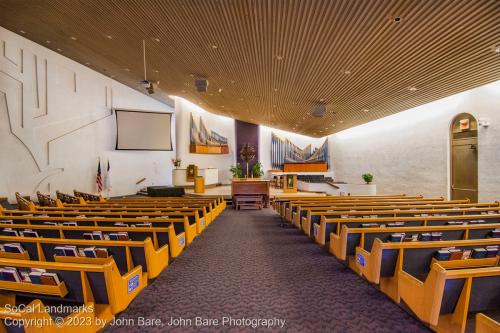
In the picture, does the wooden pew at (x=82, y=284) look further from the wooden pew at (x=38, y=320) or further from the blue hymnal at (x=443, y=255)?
the blue hymnal at (x=443, y=255)

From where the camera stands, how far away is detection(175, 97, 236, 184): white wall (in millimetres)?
11219

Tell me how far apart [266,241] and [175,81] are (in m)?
6.17

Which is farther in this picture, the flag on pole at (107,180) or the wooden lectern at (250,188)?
the flag on pole at (107,180)

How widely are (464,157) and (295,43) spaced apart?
195 inches

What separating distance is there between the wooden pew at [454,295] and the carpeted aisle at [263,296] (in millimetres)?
339

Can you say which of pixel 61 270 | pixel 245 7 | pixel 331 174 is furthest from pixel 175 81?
pixel 331 174

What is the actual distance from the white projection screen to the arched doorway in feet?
32.7

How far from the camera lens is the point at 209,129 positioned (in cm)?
1314

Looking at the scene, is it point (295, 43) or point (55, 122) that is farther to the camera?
point (55, 122)

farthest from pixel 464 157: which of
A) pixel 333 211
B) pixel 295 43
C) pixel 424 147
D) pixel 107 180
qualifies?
pixel 107 180

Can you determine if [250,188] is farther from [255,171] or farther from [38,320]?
[38,320]

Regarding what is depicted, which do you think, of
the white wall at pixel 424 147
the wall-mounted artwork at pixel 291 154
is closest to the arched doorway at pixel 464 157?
the white wall at pixel 424 147

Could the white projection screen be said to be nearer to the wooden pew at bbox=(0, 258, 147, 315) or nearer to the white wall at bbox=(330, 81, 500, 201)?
the white wall at bbox=(330, 81, 500, 201)

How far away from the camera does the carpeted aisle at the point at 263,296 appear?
1841 mm
